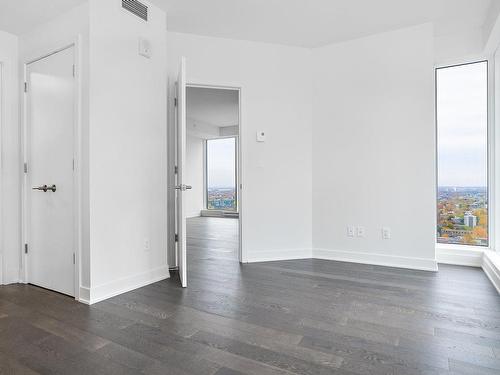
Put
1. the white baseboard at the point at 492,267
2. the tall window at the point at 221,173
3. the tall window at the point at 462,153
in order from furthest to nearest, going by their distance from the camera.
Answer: the tall window at the point at 221,173 < the tall window at the point at 462,153 < the white baseboard at the point at 492,267

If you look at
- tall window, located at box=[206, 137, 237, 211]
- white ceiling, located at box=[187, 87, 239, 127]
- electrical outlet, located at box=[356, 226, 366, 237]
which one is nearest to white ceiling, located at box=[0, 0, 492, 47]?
electrical outlet, located at box=[356, 226, 366, 237]

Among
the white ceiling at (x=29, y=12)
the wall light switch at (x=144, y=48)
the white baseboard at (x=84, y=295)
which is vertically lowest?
the white baseboard at (x=84, y=295)

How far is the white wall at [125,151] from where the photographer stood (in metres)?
2.56

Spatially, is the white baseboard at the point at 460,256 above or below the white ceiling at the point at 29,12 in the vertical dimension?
below

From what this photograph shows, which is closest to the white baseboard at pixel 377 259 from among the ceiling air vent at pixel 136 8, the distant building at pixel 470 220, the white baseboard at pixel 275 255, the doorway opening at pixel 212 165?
the white baseboard at pixel 275 255

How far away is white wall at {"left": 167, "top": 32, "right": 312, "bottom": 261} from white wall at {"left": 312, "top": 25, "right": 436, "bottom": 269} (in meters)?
0.17

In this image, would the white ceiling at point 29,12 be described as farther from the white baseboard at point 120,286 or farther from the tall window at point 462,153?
the tall window at point 462,153

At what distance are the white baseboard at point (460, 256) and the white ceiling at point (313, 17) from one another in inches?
101

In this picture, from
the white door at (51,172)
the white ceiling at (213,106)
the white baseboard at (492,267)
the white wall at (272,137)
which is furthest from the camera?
the white ceiling at (213,106)

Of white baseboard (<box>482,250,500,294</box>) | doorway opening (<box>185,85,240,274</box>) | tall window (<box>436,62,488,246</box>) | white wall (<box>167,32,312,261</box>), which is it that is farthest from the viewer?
doorway opening (<box>185,85,240,274</box>)

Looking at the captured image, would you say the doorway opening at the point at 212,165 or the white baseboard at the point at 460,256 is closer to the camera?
the white baseboard at the point at 460,256

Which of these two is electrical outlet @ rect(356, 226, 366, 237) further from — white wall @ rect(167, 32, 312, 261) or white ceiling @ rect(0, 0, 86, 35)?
white ceiling @ rect(0, 0, 86, 35)

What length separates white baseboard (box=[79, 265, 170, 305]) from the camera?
2512 mm

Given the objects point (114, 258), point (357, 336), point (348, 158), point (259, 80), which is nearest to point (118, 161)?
point (114, 258)
